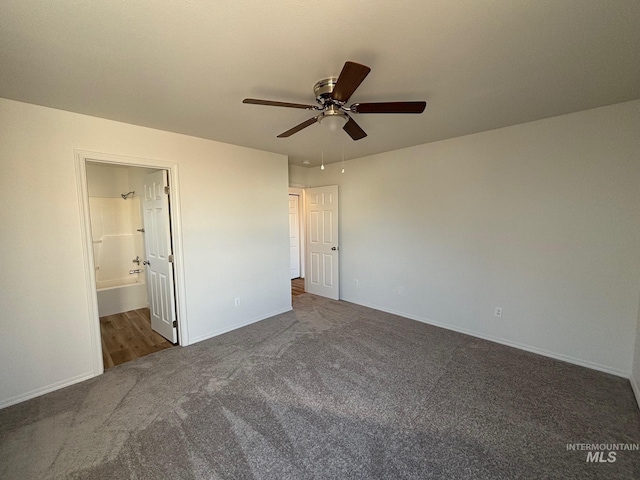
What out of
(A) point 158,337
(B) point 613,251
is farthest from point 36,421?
(B) point 613,251

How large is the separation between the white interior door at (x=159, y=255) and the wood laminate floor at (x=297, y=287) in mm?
2361

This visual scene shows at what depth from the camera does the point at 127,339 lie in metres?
3.29

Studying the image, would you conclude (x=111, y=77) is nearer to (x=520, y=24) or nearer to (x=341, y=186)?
(x=520, y=24)

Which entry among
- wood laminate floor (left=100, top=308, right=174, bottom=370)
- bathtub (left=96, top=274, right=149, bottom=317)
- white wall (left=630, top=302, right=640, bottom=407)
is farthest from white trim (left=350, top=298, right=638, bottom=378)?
bathtub (left=96, top=274, right=149, bottom=317)

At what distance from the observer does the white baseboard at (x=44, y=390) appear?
2.10 m

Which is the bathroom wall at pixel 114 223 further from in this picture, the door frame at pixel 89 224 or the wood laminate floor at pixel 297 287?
the wood laminate floor at pixel 297 287

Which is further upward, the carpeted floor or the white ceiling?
the white ceiling

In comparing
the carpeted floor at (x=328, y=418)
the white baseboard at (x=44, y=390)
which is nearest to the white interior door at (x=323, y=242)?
the carpeted floor at (x=328, y=418)

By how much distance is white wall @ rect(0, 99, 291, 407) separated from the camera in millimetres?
2090

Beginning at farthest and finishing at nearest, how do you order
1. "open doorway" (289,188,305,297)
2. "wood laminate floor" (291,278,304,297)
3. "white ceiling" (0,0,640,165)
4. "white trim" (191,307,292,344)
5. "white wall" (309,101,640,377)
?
"open doorway" (289,188,305,297) → "wood laminate floor" (291,278,304,297) → "white trim" (191,307,292,344) → "white wall" (309,101,640,377) → "white ceiling" (0,0,640,165)

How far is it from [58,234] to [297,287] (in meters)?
4.07

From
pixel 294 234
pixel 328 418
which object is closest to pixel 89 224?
pixel 328 418

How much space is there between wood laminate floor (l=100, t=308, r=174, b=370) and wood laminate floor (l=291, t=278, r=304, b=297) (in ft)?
8.06

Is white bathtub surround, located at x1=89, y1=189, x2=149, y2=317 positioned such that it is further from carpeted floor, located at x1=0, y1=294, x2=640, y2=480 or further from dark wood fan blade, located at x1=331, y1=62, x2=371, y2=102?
dark wood fan blade, located at x1=331, y1=62, x2=371, y2=102
